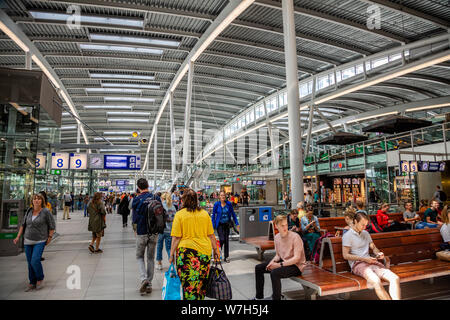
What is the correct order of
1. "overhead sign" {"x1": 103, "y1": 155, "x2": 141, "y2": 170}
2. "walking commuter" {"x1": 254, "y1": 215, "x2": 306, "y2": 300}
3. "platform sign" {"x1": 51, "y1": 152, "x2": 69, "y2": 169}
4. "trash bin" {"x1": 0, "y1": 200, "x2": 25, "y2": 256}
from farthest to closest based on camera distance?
"overhead sign" {"x1": 103, "y1": 155, "x2": 141, "y2": 170}
"platform sign" {"x1": 51, "y1": 152, "x2": 69, "y2": 169}
"trash bin" {"x1": 0, "y1": 200, "x2": 25, "y2": 256}
"walking commuter" {"x1": 254, "y1": 215, "x2": 306, "y2": 300}

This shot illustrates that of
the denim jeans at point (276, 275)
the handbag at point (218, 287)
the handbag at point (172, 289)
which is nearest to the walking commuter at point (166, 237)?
the denim jeans at point (276, 275)

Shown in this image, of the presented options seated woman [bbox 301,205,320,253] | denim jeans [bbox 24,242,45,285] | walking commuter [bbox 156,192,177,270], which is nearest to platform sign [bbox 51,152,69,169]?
walking commuter [bbox 156,192,177,270]

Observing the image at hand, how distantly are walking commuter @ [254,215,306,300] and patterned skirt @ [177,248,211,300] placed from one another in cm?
108

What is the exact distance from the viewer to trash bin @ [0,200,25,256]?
8.46m

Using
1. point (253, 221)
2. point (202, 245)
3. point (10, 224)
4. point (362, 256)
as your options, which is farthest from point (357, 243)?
point (10, 224)

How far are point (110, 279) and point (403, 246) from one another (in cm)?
552

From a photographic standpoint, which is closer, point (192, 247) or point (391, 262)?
point (192, 247)

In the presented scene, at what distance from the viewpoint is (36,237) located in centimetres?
523

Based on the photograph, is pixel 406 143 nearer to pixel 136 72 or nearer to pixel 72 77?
pixel 136 72

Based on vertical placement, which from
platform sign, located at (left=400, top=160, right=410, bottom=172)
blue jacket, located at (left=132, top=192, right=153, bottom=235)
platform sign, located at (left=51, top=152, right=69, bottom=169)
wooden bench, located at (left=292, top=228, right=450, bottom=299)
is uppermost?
platform sign, located at (left=51, top=152, right=69, bottom=169)

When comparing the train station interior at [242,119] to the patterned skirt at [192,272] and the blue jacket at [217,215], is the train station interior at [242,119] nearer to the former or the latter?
the blue jacket at [217,215]

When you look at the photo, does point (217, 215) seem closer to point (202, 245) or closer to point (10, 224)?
point (202, 245)

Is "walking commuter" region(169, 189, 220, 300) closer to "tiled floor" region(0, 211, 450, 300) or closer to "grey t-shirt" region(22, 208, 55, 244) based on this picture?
"tiled floor" region(0, 211, 450, 300)

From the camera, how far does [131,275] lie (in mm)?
6078
